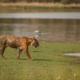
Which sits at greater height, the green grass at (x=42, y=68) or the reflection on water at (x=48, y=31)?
the green grass at (x=42, y=68)

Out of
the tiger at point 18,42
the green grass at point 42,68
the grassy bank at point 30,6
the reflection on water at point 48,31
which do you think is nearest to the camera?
the green grass at point 42,68

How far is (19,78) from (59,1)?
65539 mm

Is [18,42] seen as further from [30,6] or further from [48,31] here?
[30,6]

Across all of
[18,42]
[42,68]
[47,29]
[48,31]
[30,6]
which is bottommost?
[30,6]

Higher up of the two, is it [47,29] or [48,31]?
[48,31]

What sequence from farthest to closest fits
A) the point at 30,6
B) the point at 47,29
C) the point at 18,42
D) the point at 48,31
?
1. the point at 30,6
2. the point at 47,29
3. the point at 48,31
4. the point at 18,42

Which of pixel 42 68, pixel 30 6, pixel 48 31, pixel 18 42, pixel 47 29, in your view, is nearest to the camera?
pixel 42 68

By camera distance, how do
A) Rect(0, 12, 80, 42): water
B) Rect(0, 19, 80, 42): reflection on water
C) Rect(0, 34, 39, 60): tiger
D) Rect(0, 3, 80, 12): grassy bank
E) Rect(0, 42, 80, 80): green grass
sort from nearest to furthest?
Rect(0, 42, 80, 80): green grass < Rect(0, 34, 39, 60): tiger < Rect(0, 19, 80, 42): reflection on water < Rect(0, 12, 80, 42): water < Rect(0, 3, 80, 12): grassy bank

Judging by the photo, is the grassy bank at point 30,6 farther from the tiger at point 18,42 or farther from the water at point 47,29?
the tiger at point 18,42

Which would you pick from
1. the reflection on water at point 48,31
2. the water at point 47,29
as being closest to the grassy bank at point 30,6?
the water at point 47,29

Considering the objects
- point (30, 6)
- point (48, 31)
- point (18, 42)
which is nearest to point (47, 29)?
point (48, 31)

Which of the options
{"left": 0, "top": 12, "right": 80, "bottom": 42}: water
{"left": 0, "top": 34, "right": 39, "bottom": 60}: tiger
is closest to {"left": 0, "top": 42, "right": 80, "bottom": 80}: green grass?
{"left": 0, "top": 34, "right": 39, "bottom": 60}: tiger

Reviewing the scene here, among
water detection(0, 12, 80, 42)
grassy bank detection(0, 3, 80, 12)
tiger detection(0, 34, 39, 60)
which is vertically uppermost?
tiger detection(0, 34, 39, 60)

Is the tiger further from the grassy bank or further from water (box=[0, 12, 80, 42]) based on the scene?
the grassy bank
